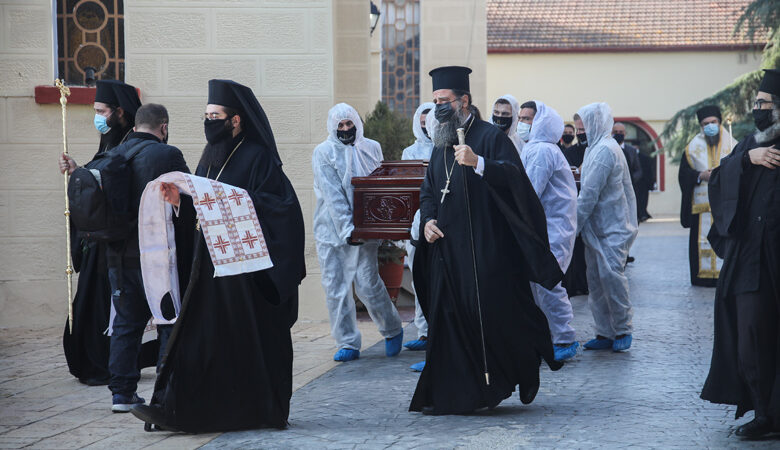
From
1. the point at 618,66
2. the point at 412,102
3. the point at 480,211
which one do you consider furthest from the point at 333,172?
the point at 618,66

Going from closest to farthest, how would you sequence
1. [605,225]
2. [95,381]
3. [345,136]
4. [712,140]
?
[95,381], [345,136], [605,225], [712,140]

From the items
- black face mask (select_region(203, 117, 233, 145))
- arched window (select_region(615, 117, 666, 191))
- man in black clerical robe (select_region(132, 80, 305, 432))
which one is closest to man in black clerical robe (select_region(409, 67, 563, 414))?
man in black clerical robe (select_region(132, 80, 305, 432))

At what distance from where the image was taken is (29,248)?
34.0ft

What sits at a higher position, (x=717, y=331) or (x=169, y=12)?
(x=169, y=12)

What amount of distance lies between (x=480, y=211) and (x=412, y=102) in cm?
1872

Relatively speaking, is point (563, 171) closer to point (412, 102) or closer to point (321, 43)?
point (321, 43)

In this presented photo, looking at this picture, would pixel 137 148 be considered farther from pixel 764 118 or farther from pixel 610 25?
pixel 610 25

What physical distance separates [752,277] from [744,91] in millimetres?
15439

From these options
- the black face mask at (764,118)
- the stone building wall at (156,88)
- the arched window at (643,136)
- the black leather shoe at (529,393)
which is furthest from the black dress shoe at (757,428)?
the arched window at (643,136)

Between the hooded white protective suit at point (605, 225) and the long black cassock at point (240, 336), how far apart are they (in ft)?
11.2

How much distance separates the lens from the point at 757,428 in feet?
18.0

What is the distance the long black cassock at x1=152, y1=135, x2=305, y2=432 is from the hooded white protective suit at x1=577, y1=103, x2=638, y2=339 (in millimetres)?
3413

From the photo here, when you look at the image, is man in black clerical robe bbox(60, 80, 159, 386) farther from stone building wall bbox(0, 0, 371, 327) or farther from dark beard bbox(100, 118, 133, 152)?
stone building wall bbox(0, 0, 371, 327)

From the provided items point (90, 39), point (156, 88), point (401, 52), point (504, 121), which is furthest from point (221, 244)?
point (401, 52)
